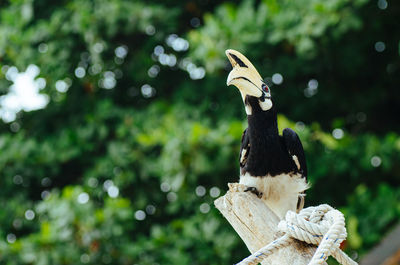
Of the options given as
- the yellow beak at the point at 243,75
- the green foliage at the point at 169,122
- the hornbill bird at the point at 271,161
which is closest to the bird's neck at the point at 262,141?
the hornbill bird at the point at 271,161

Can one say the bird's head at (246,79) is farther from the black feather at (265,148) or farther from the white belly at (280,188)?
the white belly at (280,188)

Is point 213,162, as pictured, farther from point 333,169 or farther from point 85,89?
point 85,89

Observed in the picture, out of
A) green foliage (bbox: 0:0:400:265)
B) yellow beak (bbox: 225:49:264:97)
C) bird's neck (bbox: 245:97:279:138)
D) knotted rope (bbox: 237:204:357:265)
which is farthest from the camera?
green foliage (bbox: 0:0:400:265)

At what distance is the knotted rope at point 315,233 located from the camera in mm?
821

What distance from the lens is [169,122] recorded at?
3090 millimetres

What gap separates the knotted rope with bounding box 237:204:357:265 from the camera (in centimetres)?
82

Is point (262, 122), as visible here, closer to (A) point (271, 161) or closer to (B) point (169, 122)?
(A) point (271, 161)

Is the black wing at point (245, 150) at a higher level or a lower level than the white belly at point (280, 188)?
higher

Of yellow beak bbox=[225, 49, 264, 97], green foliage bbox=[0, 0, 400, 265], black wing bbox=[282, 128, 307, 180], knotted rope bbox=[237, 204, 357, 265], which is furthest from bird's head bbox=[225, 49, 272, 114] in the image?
green foliage bbox=[0, 0, 400, 265]

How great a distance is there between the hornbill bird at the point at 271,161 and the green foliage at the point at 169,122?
125 centimetres

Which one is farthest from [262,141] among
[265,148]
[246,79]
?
[246,79]

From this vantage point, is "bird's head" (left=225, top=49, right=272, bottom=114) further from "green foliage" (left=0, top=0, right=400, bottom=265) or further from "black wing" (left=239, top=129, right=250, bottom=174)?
"green foliage" (left=0, top=0, right=400, bottom=265)

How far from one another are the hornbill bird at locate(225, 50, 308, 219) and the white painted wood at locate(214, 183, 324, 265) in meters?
0.30

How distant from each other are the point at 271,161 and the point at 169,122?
Answer: 1678mm
